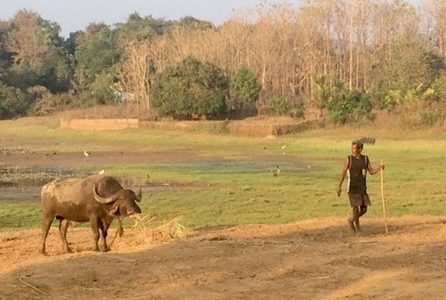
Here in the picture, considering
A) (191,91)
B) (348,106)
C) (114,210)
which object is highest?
(191,91)

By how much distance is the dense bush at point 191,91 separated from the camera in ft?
203

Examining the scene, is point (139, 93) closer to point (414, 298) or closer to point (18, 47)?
point (18, 47)

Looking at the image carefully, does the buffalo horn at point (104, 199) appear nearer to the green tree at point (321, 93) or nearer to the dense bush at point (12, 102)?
the green tree at point (321, 93)

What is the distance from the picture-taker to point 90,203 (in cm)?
1455

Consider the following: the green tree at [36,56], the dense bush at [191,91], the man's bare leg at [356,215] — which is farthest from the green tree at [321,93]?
the man's bare leg at [356,215]

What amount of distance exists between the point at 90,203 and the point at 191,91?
4758 cm

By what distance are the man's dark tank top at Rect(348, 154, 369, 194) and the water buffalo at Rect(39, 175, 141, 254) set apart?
423cm

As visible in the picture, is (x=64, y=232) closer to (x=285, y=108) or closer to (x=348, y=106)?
(x=348, y=106)

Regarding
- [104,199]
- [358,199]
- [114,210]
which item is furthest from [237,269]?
[358,199]

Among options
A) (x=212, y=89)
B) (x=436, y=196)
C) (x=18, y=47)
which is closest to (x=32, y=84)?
(x=18, y=47)

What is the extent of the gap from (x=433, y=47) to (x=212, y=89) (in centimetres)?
2554

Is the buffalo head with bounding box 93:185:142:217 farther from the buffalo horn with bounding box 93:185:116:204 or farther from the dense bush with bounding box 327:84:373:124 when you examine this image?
the dense bush with bounding box 327:84:373:124

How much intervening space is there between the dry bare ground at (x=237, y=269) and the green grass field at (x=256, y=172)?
5.03 meters

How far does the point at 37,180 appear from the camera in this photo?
1259 inches
